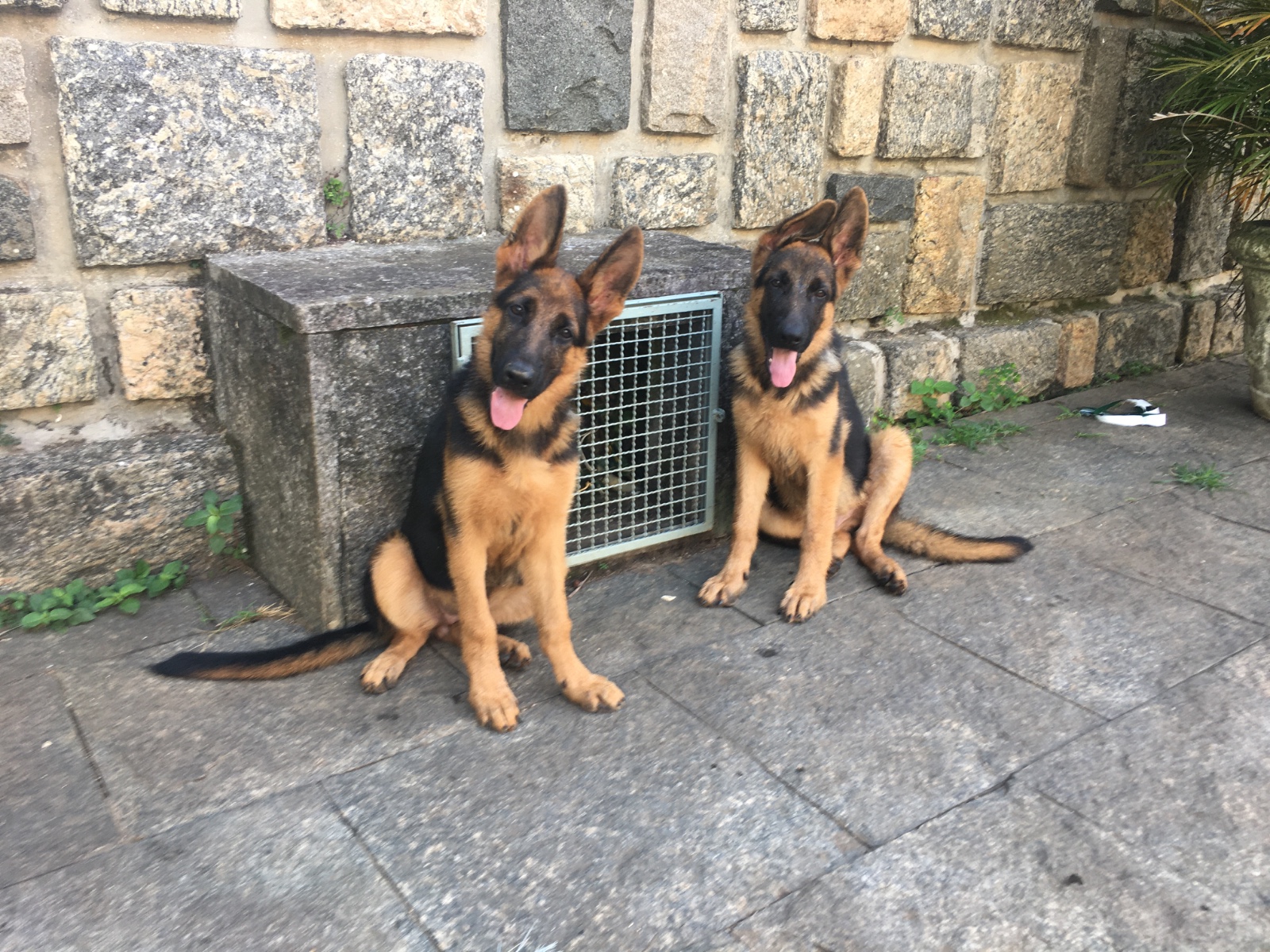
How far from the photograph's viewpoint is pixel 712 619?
376 centimetres

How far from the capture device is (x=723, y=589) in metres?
3.88

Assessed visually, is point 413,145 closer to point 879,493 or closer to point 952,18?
point 879,493

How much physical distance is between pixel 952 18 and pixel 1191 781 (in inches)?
167

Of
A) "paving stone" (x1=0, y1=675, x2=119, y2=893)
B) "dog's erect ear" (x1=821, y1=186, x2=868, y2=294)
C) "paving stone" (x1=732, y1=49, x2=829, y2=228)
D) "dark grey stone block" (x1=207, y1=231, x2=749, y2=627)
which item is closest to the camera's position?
"paving stone" (x1=0, y1=675, x2=119, y2=893)

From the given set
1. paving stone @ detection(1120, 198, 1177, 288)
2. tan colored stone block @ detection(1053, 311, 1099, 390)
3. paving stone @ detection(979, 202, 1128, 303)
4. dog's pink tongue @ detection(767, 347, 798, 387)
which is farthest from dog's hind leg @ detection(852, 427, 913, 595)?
paving stone @ detection(1120, 198, 1177, 288)

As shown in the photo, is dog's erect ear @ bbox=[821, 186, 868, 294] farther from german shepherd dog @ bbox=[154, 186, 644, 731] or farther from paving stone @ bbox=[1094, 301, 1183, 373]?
paving stone @ bbox=[1094, 301, 1183, 373]

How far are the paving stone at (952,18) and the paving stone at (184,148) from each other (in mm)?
3278

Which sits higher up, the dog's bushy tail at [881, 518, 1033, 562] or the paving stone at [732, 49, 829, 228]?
the paving stone at [732, 49, 829, 228]

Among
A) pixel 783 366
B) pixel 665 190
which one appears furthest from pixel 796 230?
pixel 665 190

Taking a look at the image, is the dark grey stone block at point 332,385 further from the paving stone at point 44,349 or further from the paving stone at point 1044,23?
the paving stone at point 1044,23

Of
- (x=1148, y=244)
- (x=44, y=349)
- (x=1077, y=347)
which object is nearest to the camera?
(x=44, y=349)

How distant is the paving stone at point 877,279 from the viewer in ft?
18.0

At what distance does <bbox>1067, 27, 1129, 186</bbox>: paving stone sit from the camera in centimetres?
607

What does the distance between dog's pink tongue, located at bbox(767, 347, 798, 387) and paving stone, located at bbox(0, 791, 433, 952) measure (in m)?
2.14
